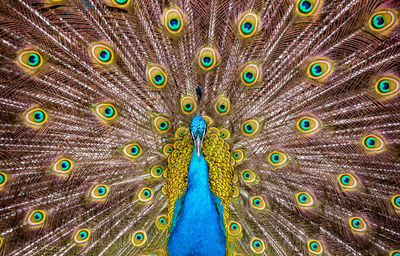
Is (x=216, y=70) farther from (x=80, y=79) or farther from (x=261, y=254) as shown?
(x=261, y=254)

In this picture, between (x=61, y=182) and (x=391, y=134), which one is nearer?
(x=391, y=134)

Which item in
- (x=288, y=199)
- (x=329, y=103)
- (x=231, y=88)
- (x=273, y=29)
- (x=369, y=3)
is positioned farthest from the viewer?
(x=288, y=199)

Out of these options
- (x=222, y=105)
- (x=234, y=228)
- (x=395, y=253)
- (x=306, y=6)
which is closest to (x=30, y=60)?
(x=222, y=105)

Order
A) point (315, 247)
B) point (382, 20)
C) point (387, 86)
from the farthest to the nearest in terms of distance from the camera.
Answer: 1. point (315, 247)
2. point (387, 86)
3. point (382, 20)

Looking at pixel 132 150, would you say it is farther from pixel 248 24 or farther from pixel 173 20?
pixel 248 24

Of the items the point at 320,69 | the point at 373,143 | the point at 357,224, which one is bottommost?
the point at 357,224

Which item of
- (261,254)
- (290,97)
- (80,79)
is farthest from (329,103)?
(80,79)

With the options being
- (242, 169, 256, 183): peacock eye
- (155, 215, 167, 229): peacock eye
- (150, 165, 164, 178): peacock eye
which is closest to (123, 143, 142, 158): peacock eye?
(150, 165, 164, 178): peacock eye
